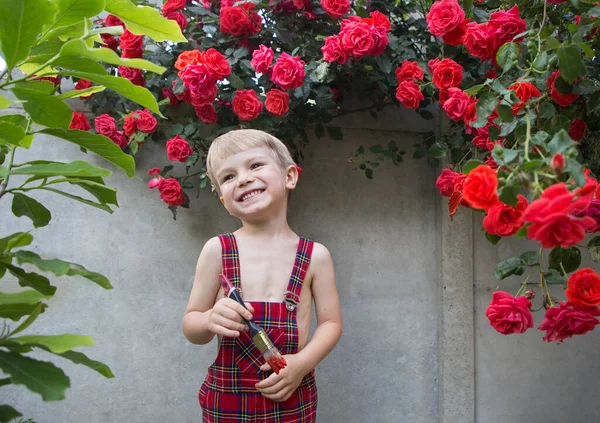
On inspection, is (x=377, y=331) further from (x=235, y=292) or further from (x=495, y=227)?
(x=495, y=227)

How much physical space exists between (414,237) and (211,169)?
3.96 ft

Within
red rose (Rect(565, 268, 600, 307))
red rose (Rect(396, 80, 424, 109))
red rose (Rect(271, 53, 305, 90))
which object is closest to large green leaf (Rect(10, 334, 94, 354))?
red rose (Rect(565, 268, 600, 307))

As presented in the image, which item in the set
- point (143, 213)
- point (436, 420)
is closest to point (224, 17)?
point (143, 213)

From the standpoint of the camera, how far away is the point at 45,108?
854 millimetres

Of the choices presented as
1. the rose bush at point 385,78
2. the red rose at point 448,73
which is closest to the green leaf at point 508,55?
the rose bush at point 385,78

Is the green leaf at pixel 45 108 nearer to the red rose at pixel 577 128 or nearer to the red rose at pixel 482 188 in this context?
the red rose at pixel 482 188

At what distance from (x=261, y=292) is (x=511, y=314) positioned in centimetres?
77

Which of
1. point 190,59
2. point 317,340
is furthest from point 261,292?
point 190,59

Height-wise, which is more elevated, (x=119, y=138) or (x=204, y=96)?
(x=204, y=96)

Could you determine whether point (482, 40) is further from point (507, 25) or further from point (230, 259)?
point (230, 259)

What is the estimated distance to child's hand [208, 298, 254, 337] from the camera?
5.59 feet

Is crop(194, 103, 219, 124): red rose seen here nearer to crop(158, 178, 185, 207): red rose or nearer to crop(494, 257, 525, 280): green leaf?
crop(158, 178, 185, 207): red rose

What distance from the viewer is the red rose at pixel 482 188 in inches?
39.6

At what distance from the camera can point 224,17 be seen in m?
2.31
